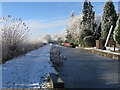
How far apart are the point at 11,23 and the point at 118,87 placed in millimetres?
17674

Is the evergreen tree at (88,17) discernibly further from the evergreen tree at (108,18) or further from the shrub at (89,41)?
the evergreen tree at (108,18)

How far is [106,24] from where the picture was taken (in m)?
35.9

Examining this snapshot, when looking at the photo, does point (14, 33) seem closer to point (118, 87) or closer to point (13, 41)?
point (13, 41)

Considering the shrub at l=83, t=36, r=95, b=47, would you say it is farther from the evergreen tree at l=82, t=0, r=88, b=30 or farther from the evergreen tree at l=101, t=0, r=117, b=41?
the evergreen tree at l=82, t=0, r=88, b=30

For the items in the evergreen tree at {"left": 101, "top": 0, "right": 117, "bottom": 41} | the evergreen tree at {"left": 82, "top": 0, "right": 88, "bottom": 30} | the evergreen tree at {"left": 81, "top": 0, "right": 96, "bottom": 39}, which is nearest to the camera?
the evergreen tree at {"left": 101, "top": 0, "right": 117, "bottom": 41}

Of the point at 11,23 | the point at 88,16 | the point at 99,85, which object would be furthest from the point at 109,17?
the point at 99,85

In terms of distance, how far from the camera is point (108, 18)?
36156 mm

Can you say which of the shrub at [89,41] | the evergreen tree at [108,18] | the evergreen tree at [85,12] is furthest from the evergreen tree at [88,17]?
the evergreen tree at [108,18]

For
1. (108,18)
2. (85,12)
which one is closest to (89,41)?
(108,18)

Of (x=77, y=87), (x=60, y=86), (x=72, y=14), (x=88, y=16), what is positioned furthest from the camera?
(x=72, y=14)

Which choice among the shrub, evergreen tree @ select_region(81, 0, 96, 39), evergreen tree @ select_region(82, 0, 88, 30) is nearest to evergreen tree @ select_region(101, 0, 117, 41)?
the shrub

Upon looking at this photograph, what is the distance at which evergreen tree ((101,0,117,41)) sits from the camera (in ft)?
116

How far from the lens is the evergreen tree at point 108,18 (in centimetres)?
3547

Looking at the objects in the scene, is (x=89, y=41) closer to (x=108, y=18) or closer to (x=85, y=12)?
(x=108, y=18)
